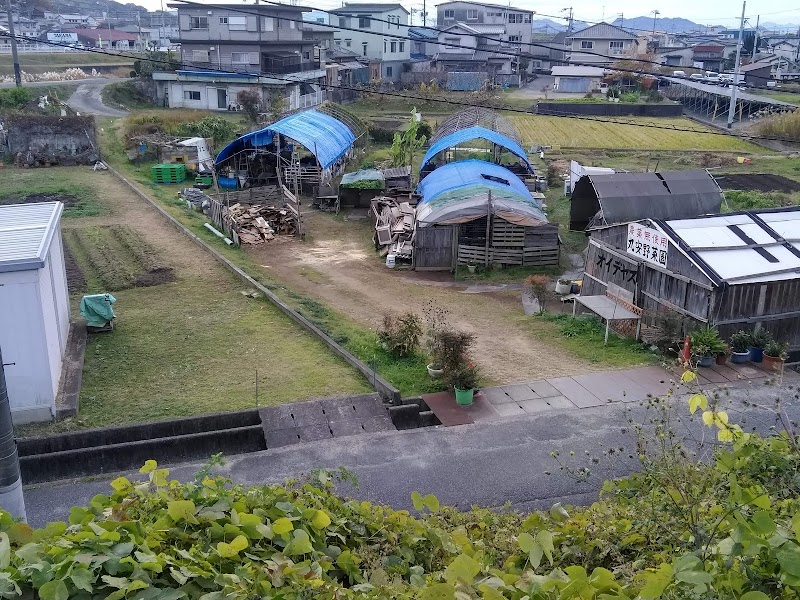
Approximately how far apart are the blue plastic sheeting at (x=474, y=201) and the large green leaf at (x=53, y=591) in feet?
61.0

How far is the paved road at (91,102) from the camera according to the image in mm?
44584

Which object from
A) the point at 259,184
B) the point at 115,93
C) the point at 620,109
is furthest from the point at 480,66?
the point at 259,184

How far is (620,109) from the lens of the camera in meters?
52.6

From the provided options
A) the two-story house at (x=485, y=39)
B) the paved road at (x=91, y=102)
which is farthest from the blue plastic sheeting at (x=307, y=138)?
the two-story house at (x=485, y=39)

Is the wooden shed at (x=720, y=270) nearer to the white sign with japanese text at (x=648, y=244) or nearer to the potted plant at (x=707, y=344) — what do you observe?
the white sign with japanese text at (x=648, y=244)

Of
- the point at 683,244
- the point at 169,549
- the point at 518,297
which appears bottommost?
the point at 518,297

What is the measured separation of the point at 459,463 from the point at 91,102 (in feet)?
148

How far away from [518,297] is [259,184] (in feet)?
49.9

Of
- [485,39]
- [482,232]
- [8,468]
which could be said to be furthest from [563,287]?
[485,39]

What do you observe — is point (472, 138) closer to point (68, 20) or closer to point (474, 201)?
point (474, 201)

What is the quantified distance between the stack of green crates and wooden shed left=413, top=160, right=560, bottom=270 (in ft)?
44.7

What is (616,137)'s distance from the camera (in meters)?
43.6

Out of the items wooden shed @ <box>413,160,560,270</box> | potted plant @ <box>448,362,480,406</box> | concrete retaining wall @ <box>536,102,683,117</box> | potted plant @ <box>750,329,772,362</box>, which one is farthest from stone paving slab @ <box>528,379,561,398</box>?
concrete retaining wall @ <box>536,102,683,117</box>

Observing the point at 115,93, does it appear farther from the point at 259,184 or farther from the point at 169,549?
the point at 169,549
